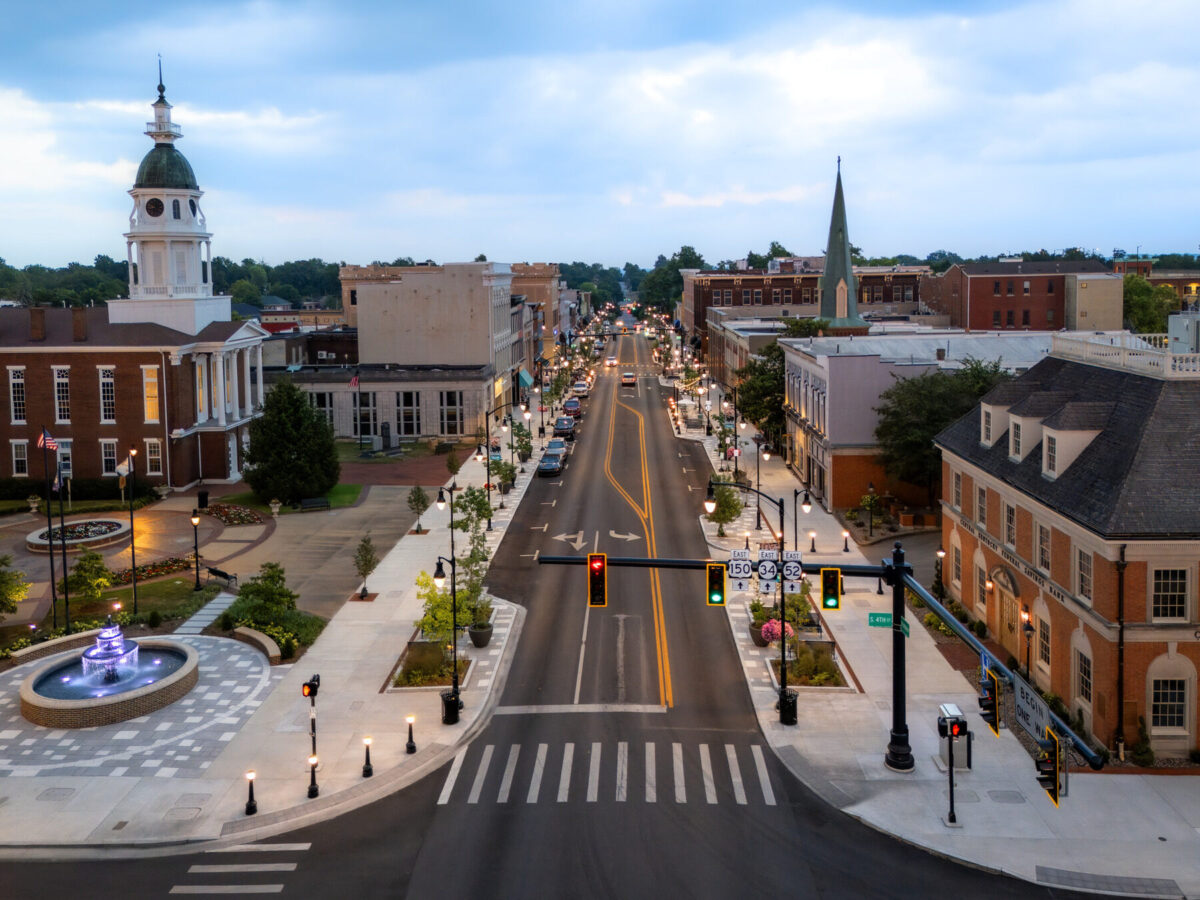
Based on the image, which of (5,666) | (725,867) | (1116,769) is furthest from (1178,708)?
(5,666)

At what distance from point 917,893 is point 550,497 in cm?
4761

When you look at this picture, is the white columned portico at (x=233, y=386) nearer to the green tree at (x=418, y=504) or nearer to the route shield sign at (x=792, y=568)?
the green tree at (x=418, y=504)

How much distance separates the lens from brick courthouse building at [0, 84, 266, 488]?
6888 centimetres

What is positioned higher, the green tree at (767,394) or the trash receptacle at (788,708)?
the green tree at (767,394)

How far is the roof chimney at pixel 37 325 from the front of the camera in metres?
69.2

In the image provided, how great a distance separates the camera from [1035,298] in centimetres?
13175

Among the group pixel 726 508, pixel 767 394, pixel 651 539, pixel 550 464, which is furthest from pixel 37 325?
pixel 767 394

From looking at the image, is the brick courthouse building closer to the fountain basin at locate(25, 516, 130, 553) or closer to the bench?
the fountain basin at locate(25, 516, 130, 553)

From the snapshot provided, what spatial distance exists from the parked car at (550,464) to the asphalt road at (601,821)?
35517 millimetres

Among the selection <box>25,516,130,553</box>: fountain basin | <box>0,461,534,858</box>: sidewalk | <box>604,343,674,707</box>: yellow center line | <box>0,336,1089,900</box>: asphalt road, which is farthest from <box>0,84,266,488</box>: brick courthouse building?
<box>0,336,1089,900</box>: asphalt road

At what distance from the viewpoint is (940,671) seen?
114ft

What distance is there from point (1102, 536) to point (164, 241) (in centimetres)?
6589

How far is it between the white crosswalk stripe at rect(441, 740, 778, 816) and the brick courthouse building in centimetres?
4796

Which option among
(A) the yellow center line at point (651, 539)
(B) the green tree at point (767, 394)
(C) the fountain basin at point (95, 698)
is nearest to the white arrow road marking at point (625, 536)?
(A) the yellow center line at point (651, 539)
